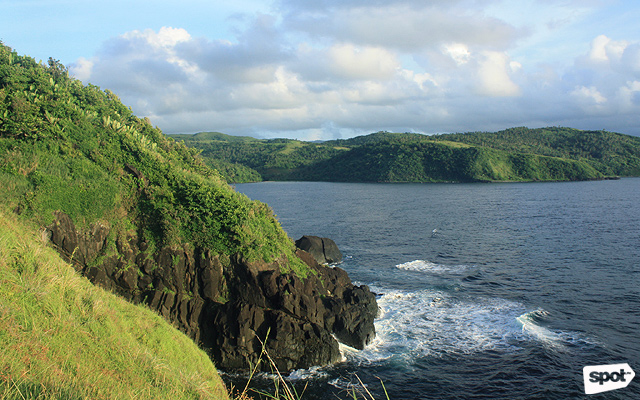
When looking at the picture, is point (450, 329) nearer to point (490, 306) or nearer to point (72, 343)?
point (490, 306)

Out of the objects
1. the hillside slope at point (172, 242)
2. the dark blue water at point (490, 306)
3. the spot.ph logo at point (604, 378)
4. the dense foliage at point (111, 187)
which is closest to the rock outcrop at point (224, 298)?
the hillside slope at point (172, 242)

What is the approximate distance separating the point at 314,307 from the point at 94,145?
61.2ft

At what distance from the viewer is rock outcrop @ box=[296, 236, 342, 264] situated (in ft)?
141

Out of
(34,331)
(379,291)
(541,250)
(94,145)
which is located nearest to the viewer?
(34,331)

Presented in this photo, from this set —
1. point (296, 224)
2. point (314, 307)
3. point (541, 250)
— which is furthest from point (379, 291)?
point (296, 224)

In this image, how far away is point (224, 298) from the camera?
23.8m

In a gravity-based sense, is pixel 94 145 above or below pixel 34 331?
above

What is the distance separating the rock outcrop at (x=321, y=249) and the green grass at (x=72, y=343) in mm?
28352

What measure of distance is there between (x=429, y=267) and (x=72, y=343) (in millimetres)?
35417

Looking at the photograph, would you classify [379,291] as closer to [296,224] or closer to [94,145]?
[94,145]

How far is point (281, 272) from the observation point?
2567cm

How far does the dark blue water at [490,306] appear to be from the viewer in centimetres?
2034

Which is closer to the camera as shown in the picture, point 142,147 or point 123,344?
point 123,344

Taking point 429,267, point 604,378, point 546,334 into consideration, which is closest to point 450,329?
point 546,334
